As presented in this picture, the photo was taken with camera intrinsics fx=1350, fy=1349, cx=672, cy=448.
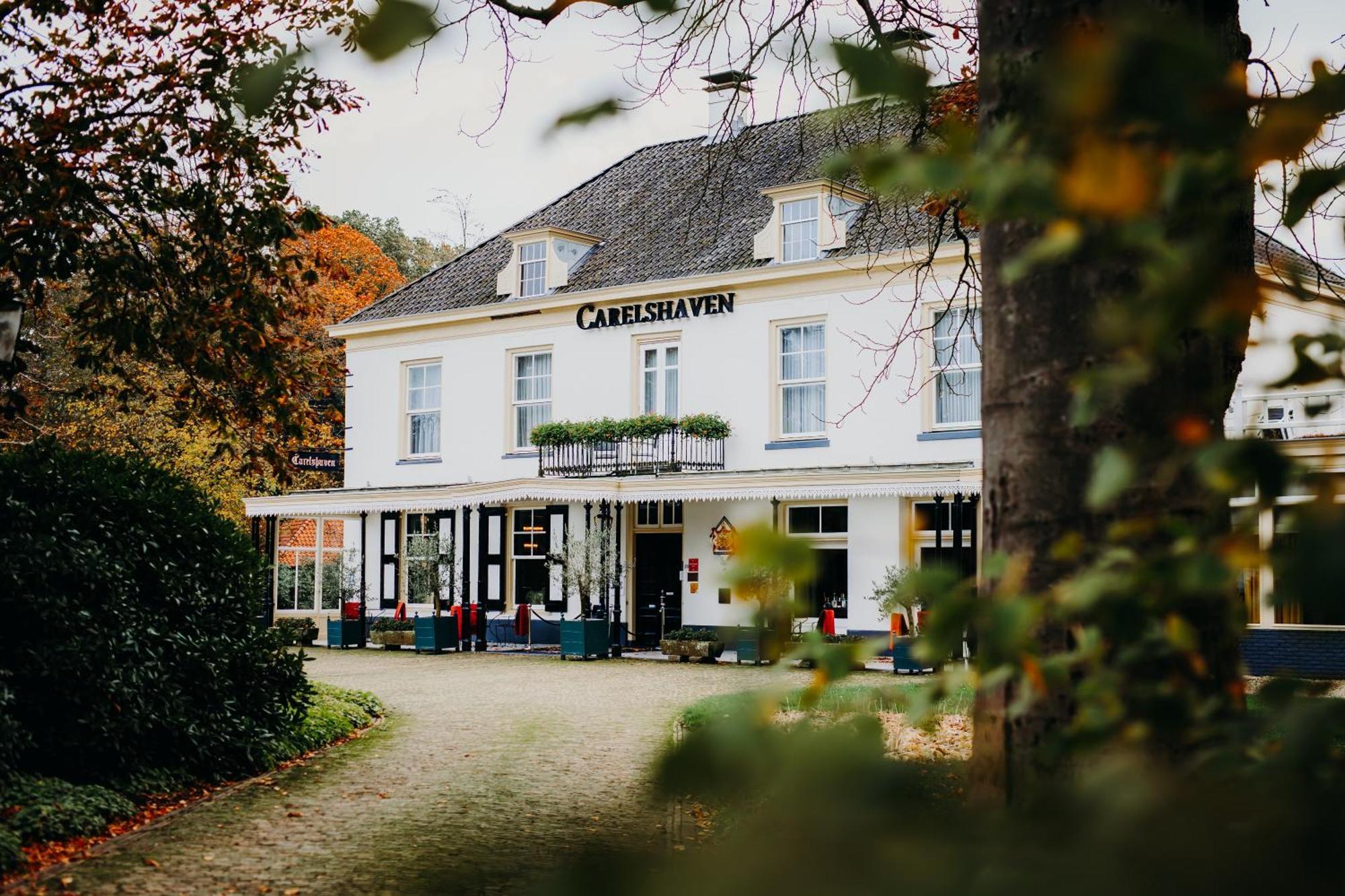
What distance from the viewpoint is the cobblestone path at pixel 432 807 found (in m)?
0.90

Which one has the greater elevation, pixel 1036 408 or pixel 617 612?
pixel 1036 408

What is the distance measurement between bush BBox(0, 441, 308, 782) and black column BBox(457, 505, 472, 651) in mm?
13440

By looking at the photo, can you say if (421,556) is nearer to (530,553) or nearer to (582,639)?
(530,553)

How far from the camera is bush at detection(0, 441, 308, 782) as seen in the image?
7.42 meters

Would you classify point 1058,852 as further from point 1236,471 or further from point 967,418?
point 967,418

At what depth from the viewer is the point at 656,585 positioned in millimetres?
23703

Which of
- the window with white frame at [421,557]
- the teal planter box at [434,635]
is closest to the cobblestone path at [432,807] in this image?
the teal planter box at [434,635]

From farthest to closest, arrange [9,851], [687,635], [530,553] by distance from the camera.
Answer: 1. [530,553]
2. [687,635]
3. [9,851]

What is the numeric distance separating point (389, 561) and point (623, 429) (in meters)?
6.42

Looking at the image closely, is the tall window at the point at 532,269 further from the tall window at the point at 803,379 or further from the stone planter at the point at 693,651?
the stone planter at the point at 693,651

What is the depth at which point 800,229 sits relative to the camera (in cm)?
2259

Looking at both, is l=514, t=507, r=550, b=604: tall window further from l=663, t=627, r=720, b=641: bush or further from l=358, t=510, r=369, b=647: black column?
l=663, t=627, r=720, b=641: bush

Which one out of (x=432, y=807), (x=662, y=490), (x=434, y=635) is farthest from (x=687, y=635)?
(x=432, y=807)

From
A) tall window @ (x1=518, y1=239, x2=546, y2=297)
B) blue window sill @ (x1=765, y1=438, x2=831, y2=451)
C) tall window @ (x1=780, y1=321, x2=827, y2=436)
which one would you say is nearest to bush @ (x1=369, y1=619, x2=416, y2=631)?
tall window @ (x1=518, y1=239, x2=546, y2=297)
